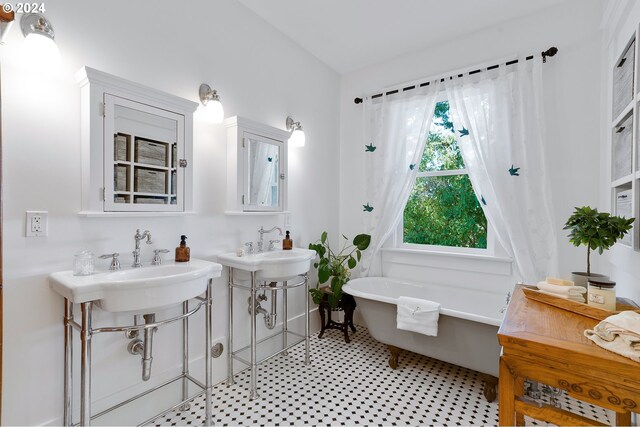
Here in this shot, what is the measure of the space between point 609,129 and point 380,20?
1.78 metres

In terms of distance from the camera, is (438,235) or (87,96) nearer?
(87,96)

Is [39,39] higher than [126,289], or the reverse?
[39,39]

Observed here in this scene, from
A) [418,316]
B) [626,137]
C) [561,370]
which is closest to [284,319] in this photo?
[418,316]

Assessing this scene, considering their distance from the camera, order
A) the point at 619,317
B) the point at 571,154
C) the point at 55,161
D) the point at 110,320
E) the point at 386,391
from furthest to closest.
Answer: the point at 571,154
the point at 386,391
the point at 110,320
the point at 55,161
the point at 619,317

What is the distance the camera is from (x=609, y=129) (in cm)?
196

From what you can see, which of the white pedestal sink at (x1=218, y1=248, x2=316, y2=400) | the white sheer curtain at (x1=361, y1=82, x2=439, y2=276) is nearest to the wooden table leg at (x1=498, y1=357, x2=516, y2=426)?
the white pedestal sink at (x1=218, y1=248, x2=316, y2=400)

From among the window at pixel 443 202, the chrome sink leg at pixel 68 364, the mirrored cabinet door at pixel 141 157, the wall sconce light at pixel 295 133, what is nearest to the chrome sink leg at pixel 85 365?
the chrome sink leg at pixel 68 364

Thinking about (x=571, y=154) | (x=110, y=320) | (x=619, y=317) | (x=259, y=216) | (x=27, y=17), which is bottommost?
(x=110, y=320)

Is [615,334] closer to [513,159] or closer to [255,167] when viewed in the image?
[513,159]

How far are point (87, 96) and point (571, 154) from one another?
3.06 metres

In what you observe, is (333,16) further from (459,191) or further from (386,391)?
(386,391)

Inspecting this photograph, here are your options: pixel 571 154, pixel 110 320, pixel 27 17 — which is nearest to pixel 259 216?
pixel 110 320

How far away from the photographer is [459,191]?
2.79 m

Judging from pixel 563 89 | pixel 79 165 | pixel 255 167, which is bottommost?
pixel 79 165
